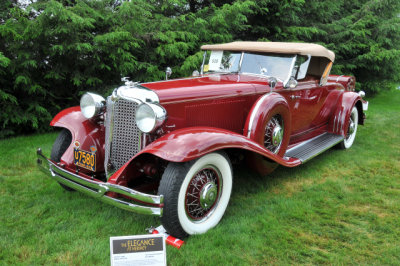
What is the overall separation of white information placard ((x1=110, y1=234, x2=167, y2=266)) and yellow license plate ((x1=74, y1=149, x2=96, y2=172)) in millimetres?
1053

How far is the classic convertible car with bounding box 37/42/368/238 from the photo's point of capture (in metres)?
2.54

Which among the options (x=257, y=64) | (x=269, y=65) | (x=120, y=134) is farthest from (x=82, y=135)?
(x=269, y=65)

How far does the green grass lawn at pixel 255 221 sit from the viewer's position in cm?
248

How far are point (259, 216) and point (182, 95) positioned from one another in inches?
55.6

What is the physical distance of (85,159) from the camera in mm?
3029

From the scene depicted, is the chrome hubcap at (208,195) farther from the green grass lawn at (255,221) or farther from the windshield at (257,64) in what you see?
the windshield at (257,64)

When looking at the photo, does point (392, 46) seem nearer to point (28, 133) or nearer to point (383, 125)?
point (383, 125)

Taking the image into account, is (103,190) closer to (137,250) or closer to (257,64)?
(137,250)

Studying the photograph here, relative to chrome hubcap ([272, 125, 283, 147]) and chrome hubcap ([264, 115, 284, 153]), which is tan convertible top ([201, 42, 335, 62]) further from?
chrome hubcap ([272, 125, 283, 147])

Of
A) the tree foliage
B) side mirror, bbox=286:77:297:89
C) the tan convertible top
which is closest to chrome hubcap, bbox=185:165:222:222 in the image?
side mirror, bbox=286:77:297:89

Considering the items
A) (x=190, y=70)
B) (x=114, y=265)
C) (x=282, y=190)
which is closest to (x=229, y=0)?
(x=190, y=70)

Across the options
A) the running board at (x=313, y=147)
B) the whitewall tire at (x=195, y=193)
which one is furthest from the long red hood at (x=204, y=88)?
the running board at (x=313, y=147)

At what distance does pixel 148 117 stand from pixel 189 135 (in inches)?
15.2

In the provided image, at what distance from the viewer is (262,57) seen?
13.6ft
